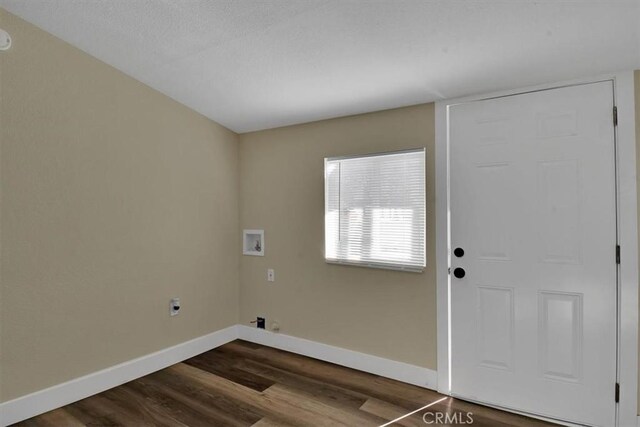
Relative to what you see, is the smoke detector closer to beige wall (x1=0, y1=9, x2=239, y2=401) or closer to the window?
beige wall (x1=0, y1=9, x2=239, y2=401)

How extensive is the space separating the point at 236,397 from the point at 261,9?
2520 millimetres

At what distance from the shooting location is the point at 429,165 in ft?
7.86

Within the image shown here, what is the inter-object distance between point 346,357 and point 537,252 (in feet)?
5.54

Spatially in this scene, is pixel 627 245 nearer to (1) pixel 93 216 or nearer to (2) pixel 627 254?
(2) pixel 627 254

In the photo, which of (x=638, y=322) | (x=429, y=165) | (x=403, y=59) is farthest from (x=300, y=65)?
(x=638, y=322)

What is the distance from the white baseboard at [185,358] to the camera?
2035 millimetres

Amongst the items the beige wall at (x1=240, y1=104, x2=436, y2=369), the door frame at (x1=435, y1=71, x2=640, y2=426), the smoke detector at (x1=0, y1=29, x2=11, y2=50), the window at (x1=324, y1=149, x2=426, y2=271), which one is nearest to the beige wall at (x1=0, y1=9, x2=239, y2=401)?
the smoke detector at (x1=0, y1=29, x2=11, y2=50)

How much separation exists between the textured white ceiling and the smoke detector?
0.50 feet

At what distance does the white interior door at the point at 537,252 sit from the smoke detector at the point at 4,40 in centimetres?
298

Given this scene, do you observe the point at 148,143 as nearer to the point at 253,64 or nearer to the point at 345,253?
the point at 253,64

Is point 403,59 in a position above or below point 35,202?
above

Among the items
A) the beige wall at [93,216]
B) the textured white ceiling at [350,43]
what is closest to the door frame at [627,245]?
the textured white ceiling at [350,43]

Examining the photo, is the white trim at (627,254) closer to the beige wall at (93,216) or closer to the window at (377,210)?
the window at (377,210)

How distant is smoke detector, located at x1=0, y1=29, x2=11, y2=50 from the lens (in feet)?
6.38
